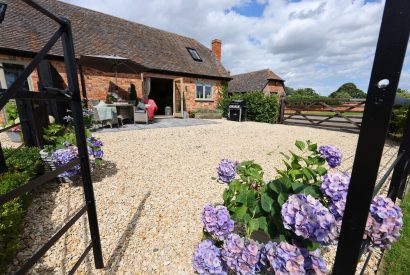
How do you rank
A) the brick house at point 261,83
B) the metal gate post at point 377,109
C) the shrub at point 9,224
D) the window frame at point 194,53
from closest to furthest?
the metal gate post at point 377,109 < the shrub at point 9,224 < the window frame at point 194,53 < the brick house at point 261,83

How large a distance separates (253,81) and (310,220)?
25.4 metres

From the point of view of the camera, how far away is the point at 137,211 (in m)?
2.58

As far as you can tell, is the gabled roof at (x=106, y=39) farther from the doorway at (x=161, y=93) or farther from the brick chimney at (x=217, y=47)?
the doorway at (x=161, y=93)

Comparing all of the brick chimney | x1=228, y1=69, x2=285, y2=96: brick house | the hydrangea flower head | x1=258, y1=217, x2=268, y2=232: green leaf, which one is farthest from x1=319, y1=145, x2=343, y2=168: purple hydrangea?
Answer: x1=228, y1=69, x2=285, y2=96: brick house

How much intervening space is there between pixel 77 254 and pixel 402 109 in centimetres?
947

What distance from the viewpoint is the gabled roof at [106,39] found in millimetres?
8427

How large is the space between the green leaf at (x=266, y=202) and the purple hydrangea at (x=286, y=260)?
32 centimetres

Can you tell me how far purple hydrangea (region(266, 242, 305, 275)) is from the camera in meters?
0.92

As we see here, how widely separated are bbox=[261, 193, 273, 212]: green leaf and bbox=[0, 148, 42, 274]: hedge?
1861mm

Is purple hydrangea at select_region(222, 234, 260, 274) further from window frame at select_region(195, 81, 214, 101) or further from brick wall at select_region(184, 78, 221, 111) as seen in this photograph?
window frame at select_region(195, 81, 214, 101)

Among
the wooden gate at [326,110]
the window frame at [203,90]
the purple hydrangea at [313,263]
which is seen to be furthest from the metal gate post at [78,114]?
the window frame at [203,90]

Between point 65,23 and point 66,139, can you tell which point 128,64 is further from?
point 65,23

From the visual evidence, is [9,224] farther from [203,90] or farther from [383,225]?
[203,90]

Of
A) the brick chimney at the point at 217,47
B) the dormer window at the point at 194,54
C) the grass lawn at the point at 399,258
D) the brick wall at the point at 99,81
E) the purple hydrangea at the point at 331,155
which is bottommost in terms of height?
the grass lawn at the point at 399,258
